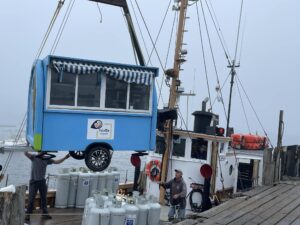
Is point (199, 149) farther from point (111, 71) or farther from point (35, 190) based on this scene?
point (111, 71)

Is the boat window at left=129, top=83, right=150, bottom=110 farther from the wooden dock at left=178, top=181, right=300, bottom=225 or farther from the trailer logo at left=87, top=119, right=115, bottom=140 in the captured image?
the wooden dock at left=178, top=181, right=300, bottom=225

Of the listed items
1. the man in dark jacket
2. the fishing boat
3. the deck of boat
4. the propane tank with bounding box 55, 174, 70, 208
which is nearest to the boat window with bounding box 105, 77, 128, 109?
the man in dark jacket

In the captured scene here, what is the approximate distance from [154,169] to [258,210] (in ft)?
15.5

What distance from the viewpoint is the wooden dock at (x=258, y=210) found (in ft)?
28.7

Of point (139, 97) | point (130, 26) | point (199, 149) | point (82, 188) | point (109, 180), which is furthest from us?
point (199, 149)

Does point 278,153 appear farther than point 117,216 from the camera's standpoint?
Yes

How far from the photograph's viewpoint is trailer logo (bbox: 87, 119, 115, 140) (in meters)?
4.79

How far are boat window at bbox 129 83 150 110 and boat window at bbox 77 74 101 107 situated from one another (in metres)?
0.41

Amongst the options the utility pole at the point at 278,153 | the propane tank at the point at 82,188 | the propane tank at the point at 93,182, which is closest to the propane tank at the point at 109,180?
the propane tank at the point at 93,182

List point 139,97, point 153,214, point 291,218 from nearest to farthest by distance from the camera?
point 139,97 < point 291,218 < point 153,214

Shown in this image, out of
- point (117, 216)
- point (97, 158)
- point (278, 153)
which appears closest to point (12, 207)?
point (97, 158)

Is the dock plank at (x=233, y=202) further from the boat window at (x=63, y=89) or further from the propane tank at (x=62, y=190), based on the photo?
the boat window at (x=63, y=89)

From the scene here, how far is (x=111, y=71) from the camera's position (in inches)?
186

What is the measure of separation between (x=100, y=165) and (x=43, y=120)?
85cm
